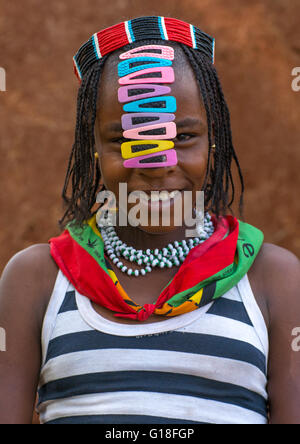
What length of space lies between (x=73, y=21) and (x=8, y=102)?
39 cm

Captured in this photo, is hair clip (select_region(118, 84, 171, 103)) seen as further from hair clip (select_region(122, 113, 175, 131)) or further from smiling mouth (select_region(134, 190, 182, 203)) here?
smiling mouth (select_region(134, 190, 182, 203))

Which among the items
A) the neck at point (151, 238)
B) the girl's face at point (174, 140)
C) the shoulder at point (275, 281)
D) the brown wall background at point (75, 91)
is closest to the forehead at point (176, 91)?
the girl's face at point (174, 140)

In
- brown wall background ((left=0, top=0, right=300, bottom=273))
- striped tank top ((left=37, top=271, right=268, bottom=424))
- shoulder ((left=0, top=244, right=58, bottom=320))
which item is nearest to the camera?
striped tank top ((left=37, top=271, right=268, bottom=424))

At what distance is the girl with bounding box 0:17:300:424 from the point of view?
1445mm

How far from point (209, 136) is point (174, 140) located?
110mm

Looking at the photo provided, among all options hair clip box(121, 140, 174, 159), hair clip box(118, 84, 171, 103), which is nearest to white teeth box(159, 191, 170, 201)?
hair clip box(121, 140, 174, 159)

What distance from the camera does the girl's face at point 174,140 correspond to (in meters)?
1.48

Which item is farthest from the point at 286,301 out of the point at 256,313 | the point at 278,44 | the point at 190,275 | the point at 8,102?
the point at 8,102

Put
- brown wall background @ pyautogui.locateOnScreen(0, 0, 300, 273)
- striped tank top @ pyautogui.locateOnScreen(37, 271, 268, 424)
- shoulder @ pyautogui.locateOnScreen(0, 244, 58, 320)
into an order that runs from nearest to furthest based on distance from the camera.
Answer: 1. striped tank top @ pyautogui.locateOnScreen(37, 271, 268, 424)
2. shoulder @ pyautogui.locateOnScreen(0, 244, 58, 320)
3. brown wall background @ pyautogui.locateOnScreen(0, 0, 300, 273)

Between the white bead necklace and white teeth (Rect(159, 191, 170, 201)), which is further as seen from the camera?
the white bead necklace

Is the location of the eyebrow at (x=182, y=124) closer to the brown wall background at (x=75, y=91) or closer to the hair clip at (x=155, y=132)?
the hair clip at (x=155, y=132)

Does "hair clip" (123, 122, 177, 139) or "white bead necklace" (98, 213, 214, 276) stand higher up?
"hair clip" (123, 122, 177, 139)

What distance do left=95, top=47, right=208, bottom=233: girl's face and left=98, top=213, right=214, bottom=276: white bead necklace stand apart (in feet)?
0.29

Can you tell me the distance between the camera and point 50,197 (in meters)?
2.42
